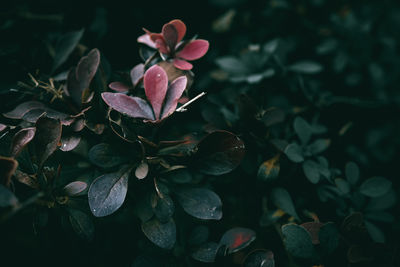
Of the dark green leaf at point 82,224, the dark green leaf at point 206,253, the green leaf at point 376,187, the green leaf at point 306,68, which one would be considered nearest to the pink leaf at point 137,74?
the dark green leaf at point 82,224

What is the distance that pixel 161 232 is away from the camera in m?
0.74

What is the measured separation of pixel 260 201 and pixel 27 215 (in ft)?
2.22

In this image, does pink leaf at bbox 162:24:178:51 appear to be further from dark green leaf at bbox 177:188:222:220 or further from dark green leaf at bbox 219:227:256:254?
dark green leaf at bbox 219:227:256:254

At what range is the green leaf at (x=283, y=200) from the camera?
872mm

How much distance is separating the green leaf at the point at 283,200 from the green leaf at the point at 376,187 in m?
0.22

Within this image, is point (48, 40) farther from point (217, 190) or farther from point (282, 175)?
point (282, 175)

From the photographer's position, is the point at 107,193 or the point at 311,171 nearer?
the point at 107,193

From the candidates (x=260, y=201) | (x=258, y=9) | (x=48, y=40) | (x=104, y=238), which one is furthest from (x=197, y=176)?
(x=258, y=9)

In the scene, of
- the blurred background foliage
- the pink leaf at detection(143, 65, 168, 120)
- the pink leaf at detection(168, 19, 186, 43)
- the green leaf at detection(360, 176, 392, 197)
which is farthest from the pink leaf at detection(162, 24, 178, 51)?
the green leaf at detection(360, 176, 392, 197)

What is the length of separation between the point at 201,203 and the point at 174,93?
28 cm

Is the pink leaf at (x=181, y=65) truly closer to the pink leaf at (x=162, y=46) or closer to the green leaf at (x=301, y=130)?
the pink leaf at (x=162, y=46)

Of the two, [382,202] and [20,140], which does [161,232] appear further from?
[382,202]

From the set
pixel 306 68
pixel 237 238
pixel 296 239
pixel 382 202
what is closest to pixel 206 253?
pixel 237 238

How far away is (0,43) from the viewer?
92 centimetres
